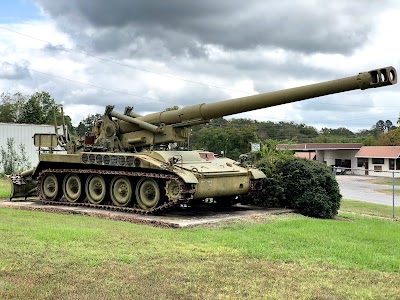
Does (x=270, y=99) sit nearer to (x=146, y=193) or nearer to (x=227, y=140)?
(x=146, y=193)

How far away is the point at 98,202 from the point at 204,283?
8413 mm

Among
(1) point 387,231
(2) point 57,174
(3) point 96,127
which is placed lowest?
(1) point 387,231

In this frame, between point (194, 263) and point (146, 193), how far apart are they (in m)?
6.22

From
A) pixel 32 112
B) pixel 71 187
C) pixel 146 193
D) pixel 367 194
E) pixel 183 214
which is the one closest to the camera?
pixel 183 214

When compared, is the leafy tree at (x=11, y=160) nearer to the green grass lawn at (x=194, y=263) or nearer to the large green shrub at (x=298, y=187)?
the large green shrub at (x=298, y=187)

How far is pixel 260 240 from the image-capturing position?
8.24 meters

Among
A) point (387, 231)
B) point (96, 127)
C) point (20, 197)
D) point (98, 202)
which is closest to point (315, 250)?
point (387, 231)

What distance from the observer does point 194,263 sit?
21.2 feet

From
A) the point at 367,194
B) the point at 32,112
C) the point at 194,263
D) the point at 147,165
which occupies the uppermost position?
the point at 32,112

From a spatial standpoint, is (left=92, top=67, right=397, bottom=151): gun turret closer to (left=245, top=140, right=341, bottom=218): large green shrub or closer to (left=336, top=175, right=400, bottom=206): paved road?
(left=245, top=140, right=341, bottom=218): large green shrub

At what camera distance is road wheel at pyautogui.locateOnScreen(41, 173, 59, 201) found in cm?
1477

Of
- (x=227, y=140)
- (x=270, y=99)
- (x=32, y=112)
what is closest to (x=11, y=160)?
(x=270, y=99)

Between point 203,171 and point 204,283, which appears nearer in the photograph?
point 204,283

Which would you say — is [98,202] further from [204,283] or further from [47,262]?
[204,283]
